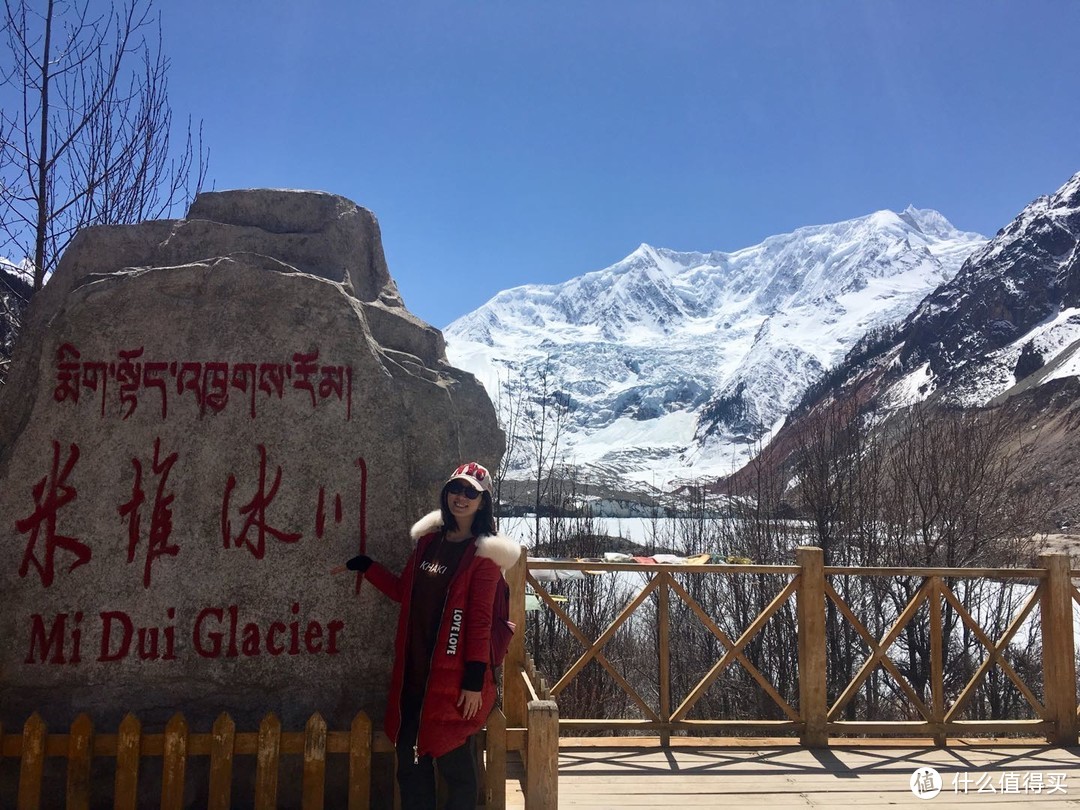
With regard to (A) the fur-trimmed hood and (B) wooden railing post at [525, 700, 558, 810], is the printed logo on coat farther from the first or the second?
(B) wooden railing post at [525, 700, 558, 810]

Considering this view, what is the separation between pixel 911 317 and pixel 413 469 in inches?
4092

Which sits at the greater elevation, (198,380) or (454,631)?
(198,380)

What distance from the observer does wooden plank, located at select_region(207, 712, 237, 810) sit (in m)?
3.62

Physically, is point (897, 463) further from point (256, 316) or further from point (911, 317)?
point (911, 317)

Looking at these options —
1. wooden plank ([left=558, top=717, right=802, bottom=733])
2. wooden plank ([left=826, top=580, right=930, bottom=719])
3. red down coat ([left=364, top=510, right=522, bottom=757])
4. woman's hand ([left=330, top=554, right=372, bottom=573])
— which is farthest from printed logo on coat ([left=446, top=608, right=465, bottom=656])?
wooden plank ([left=826, top=580, right=930, bottom=719])

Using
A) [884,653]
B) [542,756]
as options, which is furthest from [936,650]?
[542,756]

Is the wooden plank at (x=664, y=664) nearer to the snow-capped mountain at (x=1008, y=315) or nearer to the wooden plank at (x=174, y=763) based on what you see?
the wooden plank at (x=174, y=763)

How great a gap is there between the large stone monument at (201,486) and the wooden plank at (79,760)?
38 centimetres

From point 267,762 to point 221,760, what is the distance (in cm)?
21

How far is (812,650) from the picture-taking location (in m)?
5.76

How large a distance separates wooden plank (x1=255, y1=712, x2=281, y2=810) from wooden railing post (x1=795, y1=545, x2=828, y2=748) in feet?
12.5

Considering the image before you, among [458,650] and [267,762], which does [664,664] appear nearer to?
[458,650]

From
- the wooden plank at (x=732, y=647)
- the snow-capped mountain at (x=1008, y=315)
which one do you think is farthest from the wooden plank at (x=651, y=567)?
the snow-capped mountain at (x=1008, y=315)

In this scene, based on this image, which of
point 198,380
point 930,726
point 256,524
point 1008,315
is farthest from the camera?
point 1008,315
